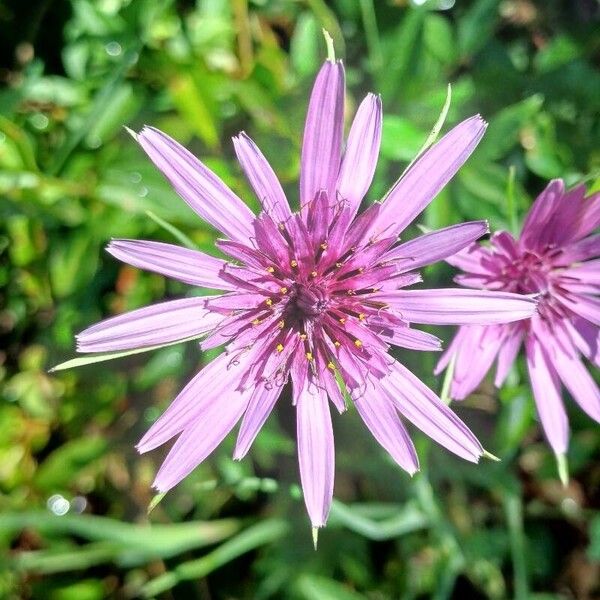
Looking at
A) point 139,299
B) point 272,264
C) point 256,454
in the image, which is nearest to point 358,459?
point 256,454

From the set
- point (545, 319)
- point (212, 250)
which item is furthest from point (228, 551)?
point (545, 319)

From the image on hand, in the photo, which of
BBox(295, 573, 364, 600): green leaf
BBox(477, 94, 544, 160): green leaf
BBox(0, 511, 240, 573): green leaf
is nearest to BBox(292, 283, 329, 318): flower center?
BBox(477, 94, 544, 160): green leaf

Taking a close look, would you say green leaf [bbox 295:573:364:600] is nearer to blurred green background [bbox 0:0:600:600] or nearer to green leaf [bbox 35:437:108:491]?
blurred green background [bbox 0:0:600:600]

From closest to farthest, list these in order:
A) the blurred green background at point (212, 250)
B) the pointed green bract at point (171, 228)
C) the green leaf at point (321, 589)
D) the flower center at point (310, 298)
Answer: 1. the pointed green bract at point (171, 228)
2. the flower center at point (310, 298)
3. the blurred green background at point (212, 250)
4. the green leaf at point (321, 589)

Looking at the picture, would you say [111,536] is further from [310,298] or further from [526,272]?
[526,272]

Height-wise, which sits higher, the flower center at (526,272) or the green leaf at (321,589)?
the flower center at (526,272)

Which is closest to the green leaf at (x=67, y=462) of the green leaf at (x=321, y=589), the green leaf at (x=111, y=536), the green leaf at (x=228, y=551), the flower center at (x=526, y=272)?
the green leaf at (x=111, y=536)

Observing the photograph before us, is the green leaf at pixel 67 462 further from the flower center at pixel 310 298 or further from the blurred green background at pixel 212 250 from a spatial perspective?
the flower center at pixel 310 298

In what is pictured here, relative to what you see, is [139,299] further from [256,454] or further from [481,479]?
[481,479]
